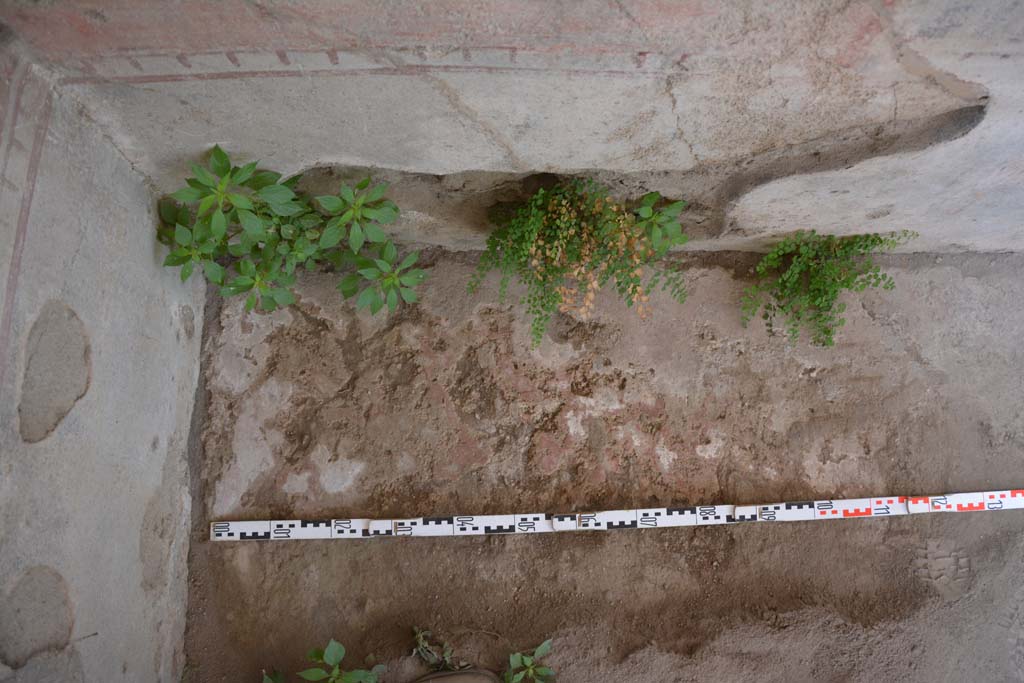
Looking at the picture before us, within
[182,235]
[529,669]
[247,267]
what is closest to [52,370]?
[182,235]

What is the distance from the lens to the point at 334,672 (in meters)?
2.99

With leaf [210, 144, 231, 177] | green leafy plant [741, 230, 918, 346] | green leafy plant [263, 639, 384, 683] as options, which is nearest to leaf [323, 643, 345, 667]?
green leafy plant [263, 639, 384, 683]

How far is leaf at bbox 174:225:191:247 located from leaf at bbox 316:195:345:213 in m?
0.57

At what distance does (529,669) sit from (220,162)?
263 cm

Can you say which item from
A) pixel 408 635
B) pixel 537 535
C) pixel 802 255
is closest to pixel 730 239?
pixel 802 255

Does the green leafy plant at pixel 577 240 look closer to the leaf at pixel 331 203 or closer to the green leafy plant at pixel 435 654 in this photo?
the leaf at pixel 331 203

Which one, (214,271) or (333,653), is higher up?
(214,271)

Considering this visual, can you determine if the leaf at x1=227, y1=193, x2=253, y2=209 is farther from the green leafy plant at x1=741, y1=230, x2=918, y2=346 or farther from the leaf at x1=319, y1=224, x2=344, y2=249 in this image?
the green leafy plant at x1=741, y1=230, x2=918, y2=346

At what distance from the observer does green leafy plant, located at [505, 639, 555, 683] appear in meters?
3.19

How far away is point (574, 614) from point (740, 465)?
116cm

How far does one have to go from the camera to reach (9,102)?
2.08m

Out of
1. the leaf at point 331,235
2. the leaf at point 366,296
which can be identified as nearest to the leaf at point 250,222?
the leaf at point 331,235

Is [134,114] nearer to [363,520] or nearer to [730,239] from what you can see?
[363,520]

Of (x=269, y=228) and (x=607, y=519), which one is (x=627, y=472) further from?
(x=269, y=228)
